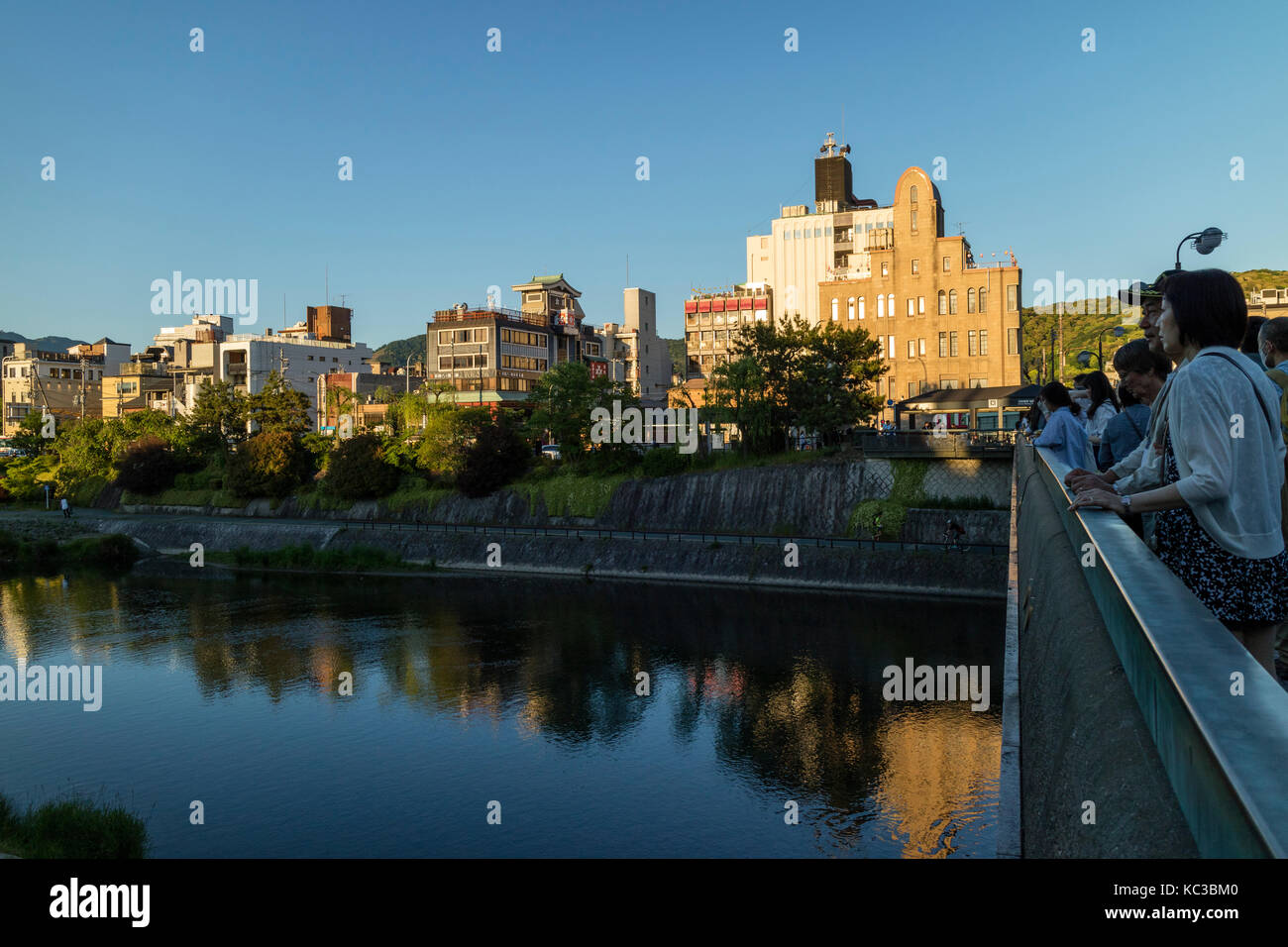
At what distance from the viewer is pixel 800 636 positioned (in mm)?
44688

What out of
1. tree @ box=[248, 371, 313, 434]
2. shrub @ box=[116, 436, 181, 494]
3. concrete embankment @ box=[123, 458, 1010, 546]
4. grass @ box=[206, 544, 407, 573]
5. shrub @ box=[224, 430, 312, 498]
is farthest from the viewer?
tree @ box=[248, 371, 313, 434]

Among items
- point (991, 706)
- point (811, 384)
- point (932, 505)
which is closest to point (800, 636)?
point (991, 706)

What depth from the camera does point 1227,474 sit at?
4.39m

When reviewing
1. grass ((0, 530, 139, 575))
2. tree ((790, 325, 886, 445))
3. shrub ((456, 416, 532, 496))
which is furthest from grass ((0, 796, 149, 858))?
grass ((0, 530, 139, 575))

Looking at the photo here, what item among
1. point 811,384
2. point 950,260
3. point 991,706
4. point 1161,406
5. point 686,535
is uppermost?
point 950,260

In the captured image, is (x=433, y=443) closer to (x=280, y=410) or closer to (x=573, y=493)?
(x=573, y=493)

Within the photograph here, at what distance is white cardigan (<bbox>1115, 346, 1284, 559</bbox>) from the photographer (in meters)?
4.42

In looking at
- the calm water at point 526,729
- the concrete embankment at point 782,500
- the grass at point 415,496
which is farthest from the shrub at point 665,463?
the grass at point 415,496

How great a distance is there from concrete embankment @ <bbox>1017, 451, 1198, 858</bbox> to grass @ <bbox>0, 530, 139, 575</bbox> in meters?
80.2

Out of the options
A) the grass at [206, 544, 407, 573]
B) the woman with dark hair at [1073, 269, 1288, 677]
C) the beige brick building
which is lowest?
the grass at [206, 544, 407, 573]

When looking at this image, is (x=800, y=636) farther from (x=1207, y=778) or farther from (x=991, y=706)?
(x=1207, y=778)

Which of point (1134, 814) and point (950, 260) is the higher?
point (950, 260)

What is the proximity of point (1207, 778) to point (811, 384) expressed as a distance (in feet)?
213

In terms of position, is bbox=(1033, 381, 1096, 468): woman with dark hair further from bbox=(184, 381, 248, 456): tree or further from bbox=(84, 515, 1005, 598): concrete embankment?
bbox=(184, 381, 248, 456): tree
